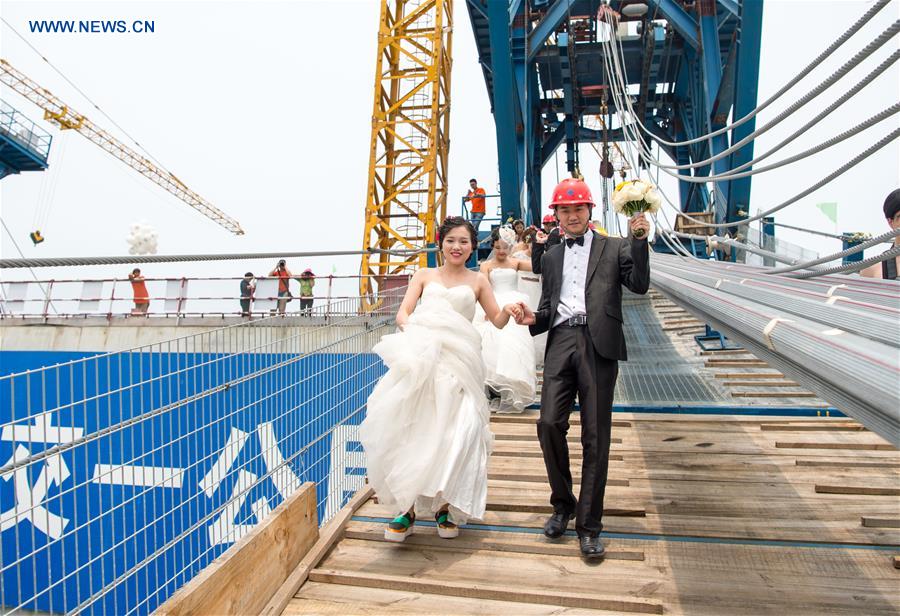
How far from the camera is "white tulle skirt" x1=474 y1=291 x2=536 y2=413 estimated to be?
5.11m

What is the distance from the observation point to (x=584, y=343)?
118 inches

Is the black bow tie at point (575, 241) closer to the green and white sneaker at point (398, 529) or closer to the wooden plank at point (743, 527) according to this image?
the wooden plank at point (743, 527)

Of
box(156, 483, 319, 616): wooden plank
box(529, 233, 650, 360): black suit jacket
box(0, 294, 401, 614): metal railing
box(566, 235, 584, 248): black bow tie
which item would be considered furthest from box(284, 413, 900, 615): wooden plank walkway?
box(566, 235, 584, 248): black bow tie

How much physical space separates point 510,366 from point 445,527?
2.27 m

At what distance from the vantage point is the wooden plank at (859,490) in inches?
133

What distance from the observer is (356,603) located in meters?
2.55

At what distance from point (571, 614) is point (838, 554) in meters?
1.31

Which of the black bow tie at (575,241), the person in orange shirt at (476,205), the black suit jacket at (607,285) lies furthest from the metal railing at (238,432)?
the person in orange shirt at (476,205)

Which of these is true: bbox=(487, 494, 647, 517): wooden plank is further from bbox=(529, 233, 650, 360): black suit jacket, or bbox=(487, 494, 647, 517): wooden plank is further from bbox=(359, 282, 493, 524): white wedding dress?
bbox=(529, 233, 650, 360): black suit jacket

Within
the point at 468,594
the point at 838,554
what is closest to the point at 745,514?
the point at 838,554

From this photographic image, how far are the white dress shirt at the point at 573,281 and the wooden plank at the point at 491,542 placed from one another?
1.07 metres

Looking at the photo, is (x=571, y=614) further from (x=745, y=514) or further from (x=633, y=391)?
(x=633, y=391)

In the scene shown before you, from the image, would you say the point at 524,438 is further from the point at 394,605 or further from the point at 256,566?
the point at 256,566

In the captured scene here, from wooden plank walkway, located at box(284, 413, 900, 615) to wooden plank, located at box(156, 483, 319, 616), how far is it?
0.13m
